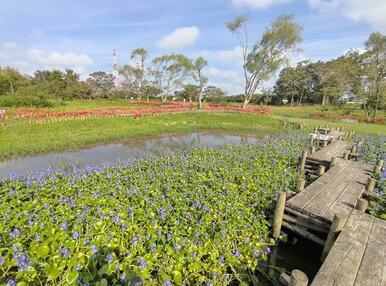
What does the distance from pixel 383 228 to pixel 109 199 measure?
5.10 meters

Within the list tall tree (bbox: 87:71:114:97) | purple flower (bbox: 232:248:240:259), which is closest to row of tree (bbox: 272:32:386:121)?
Answer: purple flower (bbox: 232:248:240:259)

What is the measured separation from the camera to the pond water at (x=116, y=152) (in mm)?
9477

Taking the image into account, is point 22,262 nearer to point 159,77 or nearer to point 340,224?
point 340,224

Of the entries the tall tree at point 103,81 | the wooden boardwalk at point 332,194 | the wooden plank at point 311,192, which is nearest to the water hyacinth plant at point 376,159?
the wooden boardwalk at point 332,194

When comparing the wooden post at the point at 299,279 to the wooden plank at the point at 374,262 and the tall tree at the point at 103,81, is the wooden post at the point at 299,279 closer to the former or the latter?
the wooden plank at the point at 374,262

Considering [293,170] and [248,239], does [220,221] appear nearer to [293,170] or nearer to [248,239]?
[248,239]

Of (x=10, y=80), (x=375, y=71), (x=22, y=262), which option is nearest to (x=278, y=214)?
(x=22, y=262)

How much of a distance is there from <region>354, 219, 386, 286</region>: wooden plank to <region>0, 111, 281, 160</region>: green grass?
13469 millimetres

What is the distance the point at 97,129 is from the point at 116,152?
6152 millimetres

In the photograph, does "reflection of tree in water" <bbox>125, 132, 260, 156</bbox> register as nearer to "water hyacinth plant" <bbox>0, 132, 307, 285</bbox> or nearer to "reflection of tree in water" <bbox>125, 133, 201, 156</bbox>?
"reflection of tree in water" <bbox>125, 133, 201, 156</bbox>

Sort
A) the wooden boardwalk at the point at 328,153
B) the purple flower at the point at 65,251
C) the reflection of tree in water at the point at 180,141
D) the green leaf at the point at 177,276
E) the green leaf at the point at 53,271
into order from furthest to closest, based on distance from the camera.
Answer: the reflection of tree in water at the point at 180,141
the wooden boardwalk at the point at 328,153
the green leaf at the point at 177,276
the purple flower at the point at 65,251
the green leaf at the point at 53,271

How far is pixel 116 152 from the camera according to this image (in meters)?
12.6

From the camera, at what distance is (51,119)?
1822cm

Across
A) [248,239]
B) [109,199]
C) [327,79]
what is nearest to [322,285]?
[248,239]
